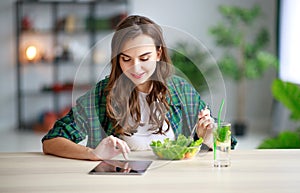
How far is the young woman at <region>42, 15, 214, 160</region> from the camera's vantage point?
1689 mm

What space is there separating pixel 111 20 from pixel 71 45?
567 millimetres

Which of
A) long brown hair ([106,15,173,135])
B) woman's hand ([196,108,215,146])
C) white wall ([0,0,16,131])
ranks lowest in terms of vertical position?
white wall ([0,0,16,131])

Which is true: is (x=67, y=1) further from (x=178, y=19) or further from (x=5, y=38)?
(x=178, y=19)

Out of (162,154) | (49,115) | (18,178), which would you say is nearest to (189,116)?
(162,154)

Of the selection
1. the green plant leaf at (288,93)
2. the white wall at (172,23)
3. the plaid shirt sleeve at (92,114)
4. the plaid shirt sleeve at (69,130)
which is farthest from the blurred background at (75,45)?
the plaid shirt sleeve at (92,114)

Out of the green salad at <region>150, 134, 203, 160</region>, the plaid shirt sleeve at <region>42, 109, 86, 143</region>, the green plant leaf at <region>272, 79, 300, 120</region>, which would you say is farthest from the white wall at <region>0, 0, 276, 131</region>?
the green salad at <region>150, 134, 203, 160</region>

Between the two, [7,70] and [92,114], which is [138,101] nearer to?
[92,114]

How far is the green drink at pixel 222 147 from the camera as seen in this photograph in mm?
1737

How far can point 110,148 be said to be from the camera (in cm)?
177

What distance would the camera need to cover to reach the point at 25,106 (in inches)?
290

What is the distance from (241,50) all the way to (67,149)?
4834mm

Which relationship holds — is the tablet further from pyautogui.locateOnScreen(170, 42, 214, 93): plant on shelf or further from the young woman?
pyautogui.locateOnScreen(170, 42, 214, 93): plant on shelf

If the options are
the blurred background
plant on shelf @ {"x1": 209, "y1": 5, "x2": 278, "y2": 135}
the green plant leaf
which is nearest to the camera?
the green plant leaf

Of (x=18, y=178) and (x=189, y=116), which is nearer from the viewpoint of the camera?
(x=18, y=178)
